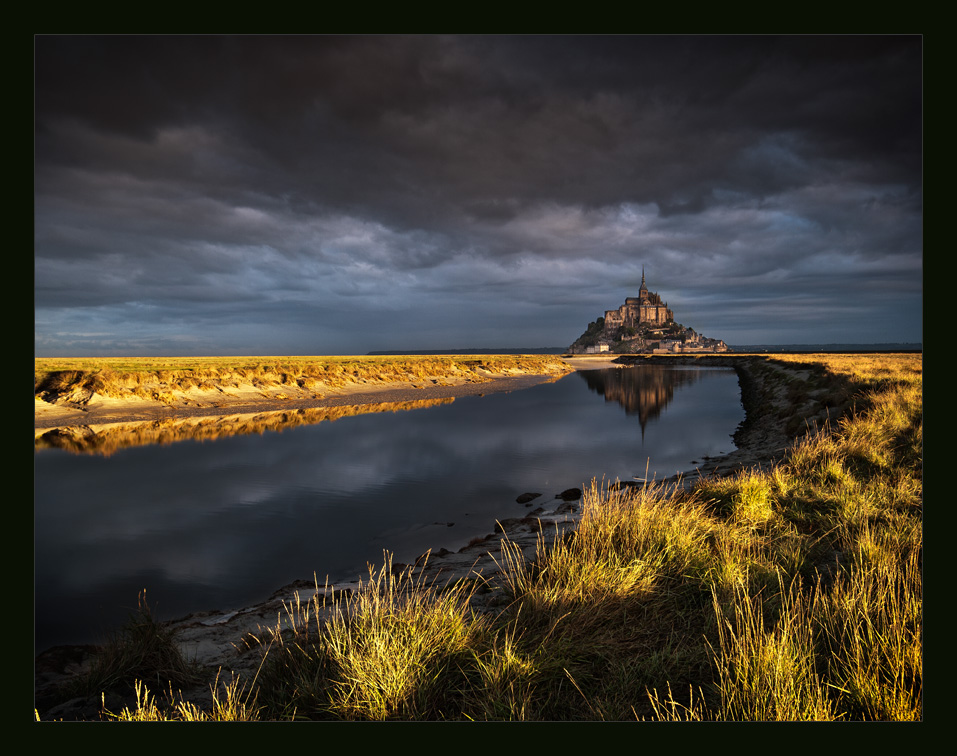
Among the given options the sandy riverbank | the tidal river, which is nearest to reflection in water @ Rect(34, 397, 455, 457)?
the tidal river

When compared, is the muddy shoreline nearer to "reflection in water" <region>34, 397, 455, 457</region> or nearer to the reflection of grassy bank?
"reflection in water" <region>34, 397, 455, 457</region>

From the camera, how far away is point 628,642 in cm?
368

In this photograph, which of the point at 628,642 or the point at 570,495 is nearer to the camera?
the point at 628,642

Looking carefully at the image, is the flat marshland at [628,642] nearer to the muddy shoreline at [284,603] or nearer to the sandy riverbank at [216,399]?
the muddy shoreline at [284,603]

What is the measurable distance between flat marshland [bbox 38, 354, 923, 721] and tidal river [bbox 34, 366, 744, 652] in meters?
3.09

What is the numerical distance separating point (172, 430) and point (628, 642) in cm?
2288

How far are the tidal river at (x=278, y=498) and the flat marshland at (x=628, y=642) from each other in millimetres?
3088

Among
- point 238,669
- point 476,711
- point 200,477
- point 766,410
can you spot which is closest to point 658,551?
Result: point 476,711

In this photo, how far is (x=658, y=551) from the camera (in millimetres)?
5090

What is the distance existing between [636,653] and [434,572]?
393 cm

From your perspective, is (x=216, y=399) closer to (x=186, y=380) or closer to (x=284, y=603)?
(x=186, y=380)

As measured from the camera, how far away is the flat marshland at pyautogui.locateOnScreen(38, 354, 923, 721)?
9.77 ft

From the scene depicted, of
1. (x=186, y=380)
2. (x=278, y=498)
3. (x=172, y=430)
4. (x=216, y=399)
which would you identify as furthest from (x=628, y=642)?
(x=186, y=380)

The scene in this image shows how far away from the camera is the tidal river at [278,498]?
7609 mm
